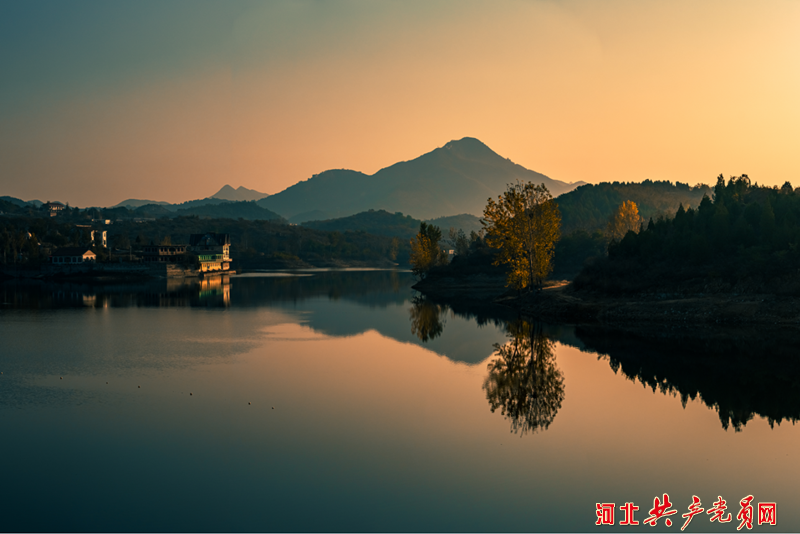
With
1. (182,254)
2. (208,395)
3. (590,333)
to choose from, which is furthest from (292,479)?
(182,254)

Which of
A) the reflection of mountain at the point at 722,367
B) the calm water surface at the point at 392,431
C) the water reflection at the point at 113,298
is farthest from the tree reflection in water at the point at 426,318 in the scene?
the water reflection at the point at 113,298

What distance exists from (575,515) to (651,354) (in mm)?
27039

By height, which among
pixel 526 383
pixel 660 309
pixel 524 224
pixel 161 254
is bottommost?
pixel 526 383

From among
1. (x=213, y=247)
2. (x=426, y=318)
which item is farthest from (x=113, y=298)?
(x=213, y=247)

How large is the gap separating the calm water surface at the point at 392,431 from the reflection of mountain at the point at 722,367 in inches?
8.0

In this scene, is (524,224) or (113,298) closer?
(524,224)

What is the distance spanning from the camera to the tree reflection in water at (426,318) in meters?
55.9

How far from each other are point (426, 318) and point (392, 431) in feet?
141

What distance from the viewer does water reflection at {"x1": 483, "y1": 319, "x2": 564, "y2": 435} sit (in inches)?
1088

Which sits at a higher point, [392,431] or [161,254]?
[161,254]

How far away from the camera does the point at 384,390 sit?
33.2 meters

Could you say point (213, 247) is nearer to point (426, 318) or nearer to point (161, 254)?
point (161, 254)

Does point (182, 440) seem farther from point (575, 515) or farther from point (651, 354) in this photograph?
point (651, 354)

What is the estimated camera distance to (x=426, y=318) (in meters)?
68.2
